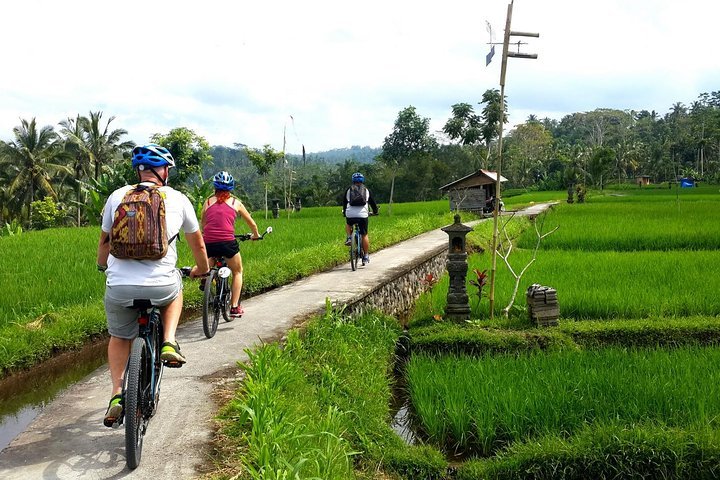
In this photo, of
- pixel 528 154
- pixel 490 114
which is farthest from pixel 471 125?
pixel 528 154

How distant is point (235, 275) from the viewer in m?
5.46

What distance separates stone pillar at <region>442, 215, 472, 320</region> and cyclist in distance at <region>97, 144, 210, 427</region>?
4246 mm

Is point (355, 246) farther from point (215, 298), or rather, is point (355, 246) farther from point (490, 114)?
point (490, 114)

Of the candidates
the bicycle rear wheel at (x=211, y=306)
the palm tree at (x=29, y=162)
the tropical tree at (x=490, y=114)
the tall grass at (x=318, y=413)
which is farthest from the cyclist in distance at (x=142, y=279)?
the tropical tree at (x=490, y=114)

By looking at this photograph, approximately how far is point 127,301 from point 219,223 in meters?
2.50

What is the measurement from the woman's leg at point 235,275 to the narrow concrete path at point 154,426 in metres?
0.27

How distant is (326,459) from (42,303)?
4758 mm

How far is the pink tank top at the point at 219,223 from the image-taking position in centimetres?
522

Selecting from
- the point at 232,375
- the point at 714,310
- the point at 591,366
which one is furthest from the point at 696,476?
the point at 714,310

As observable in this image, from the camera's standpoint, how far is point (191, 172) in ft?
87.0

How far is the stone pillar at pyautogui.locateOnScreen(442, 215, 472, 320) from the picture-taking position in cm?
675

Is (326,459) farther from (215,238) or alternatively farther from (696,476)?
(215,238)

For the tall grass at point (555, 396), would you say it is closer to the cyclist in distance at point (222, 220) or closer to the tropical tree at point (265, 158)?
the cyclist in distance at point (222, 220)

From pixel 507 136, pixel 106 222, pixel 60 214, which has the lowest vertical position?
A: pixel 60 214
